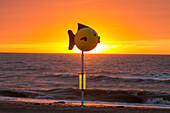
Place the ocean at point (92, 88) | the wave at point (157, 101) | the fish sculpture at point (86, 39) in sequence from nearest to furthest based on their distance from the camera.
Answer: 1. the fish sculpture at point (86, 39)
2. the wave at point (157, 101)
3. the ocean at point (92, 88)

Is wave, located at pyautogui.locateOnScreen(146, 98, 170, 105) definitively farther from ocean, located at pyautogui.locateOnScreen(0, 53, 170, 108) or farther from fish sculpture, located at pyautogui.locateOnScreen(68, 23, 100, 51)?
fish sculpture, located at pyautogui.locateOnScreen(68, 23, 100, 51)

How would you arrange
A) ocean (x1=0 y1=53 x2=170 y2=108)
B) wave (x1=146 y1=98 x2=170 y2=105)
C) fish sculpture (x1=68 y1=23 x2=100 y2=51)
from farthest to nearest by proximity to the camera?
1. ocean (x1=0 y1=53 x2=170 y2=108)
2. wave (x1=146 y1=98 x2=170 y2=105)
3. fish sculpture (x1=68 y1=23 x2=100 y2=51)

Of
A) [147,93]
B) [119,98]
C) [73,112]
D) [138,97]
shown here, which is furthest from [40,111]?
[147,93]

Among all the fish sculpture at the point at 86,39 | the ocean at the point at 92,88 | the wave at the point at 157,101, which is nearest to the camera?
the fish sculpture at the point at 86,39

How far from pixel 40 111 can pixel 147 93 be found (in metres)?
13.6

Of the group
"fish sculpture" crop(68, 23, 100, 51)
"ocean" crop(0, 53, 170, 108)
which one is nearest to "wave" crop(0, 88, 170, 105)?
"ocean" crop(0, 53, 170, 108)

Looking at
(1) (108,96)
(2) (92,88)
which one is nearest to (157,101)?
(1) (108,96)

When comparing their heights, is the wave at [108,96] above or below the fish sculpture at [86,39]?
below

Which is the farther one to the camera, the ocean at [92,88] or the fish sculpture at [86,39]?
the ocean at [92,88]

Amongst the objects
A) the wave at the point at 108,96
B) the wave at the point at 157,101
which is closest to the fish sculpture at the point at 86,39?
the wave at the point at 108,96

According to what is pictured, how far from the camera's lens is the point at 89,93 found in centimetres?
2084

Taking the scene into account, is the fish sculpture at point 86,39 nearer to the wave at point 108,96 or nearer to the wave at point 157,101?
the wave at point 108,96

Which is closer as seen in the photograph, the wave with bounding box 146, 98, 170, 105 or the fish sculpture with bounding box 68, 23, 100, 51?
the fish sculpture with bounding box 68, 23, 100, 51

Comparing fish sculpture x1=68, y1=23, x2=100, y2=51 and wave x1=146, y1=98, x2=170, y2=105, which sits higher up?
fish sculpture x1=68, y1=23, x2=100, y2=51
